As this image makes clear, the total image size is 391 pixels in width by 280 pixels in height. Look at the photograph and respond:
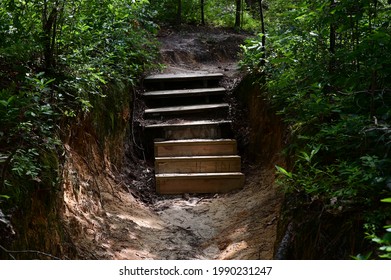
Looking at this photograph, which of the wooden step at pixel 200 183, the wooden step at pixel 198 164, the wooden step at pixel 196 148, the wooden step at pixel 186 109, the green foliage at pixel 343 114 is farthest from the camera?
the wooden step at pixel 186 109

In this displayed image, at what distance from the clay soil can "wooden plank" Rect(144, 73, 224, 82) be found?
2.13m

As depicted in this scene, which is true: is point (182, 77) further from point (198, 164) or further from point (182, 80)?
point (198, 164)

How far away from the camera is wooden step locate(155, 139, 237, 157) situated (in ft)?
23.6

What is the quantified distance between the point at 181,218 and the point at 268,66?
283 cm

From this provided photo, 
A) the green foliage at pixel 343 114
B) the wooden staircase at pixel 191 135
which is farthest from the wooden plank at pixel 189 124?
the green foliage at pixel 343 114

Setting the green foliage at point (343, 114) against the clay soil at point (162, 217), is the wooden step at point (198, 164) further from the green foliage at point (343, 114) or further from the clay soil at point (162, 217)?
the green foliage at point (343, 114)

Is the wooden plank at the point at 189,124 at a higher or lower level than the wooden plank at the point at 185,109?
lower

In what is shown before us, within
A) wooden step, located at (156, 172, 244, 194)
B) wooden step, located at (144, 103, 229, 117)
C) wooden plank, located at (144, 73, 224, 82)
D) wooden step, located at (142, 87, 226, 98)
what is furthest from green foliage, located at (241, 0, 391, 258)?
wooden plank, located at (144, 73, 224, 82)

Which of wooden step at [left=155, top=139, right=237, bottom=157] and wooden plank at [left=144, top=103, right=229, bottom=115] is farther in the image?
wooden plank at [left=144, top=103, right=229, bottom=115]

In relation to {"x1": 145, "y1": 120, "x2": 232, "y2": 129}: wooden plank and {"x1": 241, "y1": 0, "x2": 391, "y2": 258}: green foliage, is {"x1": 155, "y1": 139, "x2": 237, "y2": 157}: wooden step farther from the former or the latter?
{"x1": 241, "y1": 0, "x2": 391, "y2": 258}: green foliage

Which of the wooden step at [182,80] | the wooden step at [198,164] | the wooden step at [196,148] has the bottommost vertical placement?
the wooden step at [198,164]

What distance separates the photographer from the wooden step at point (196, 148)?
720 cm

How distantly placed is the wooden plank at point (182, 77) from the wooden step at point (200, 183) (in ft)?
8.35
